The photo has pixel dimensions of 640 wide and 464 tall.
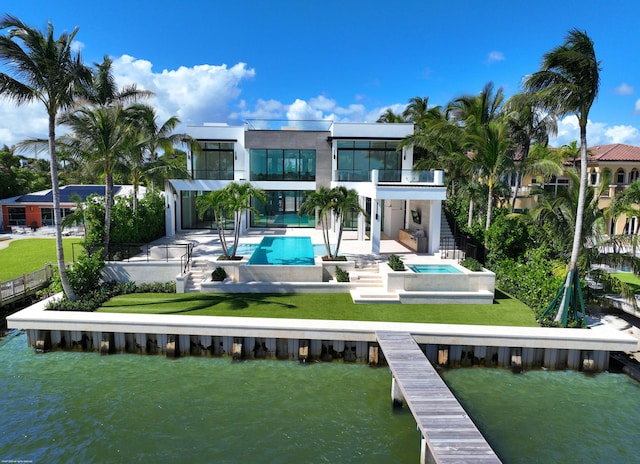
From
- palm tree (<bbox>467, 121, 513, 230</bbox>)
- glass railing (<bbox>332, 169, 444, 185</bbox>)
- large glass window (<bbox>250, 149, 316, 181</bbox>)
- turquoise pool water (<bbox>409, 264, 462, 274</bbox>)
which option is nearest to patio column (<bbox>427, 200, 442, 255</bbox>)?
glass railing (<bbox>332, 169, 444, 185</bbox>)

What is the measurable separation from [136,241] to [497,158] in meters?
18.6

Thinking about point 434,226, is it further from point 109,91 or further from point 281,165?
point 109,91

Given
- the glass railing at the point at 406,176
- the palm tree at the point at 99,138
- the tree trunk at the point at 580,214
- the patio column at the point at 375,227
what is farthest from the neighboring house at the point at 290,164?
Answer: the tree trunk at the point at 580,214

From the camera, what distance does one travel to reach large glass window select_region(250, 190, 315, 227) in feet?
102

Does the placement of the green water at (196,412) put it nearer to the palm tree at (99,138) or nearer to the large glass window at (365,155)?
the palm tree at (99,138)

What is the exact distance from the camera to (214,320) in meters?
13.6

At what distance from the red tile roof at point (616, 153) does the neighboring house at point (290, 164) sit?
1611 centimetres

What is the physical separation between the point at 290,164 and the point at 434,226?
12.6 m

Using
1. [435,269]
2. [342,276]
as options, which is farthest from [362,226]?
[435,269]

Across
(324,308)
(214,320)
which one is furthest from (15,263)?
(324,308)

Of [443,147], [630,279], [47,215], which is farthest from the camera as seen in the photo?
[47,215]

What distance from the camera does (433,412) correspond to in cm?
889

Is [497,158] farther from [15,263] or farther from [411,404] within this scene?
[15,263]

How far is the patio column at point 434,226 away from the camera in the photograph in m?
21.5
